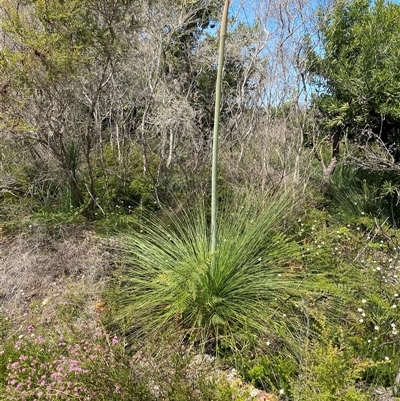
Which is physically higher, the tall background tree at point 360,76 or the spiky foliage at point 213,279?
the tall background tree at point 360,76

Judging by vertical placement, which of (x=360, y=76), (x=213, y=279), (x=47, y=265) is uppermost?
(x=360, y=76)

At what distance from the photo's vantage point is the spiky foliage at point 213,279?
253 cm

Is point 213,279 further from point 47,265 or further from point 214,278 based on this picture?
point 47,265

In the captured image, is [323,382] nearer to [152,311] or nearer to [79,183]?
[152,311]

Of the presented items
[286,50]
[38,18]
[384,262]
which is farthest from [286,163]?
[38,18]

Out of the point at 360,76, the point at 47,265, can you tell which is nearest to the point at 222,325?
the point at 47,265

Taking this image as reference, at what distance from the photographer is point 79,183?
15.3 feet

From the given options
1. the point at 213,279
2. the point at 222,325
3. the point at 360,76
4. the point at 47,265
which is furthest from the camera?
the point at 360,76

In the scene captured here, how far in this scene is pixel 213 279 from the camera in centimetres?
264

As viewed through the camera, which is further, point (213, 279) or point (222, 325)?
point (213, 279)

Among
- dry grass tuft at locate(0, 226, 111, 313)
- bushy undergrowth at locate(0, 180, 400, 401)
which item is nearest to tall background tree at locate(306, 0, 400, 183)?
bushy undergrowth at locate(0, 180, 400, 401)

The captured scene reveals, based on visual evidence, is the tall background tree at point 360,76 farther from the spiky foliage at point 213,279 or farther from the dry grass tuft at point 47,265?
the dry grass tuft at point 47,265

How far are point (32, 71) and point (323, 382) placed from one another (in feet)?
10.7

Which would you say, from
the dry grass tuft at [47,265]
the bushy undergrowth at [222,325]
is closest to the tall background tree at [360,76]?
the bushy undergrowth at [222,325]
